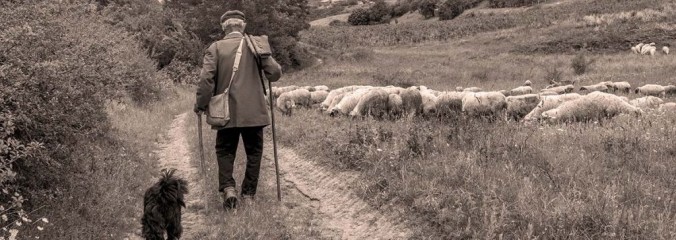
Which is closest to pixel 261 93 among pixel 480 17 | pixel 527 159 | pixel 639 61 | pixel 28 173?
pixel 28 173

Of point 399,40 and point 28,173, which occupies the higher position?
point 28,173

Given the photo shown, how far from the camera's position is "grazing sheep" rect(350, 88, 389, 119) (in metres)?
11.5

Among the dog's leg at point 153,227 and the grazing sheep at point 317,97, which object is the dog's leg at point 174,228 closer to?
the dog's leg at point 153,227

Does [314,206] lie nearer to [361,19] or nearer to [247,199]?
[247,199]

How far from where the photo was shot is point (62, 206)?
17.8ft

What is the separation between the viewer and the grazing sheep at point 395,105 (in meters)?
11.4

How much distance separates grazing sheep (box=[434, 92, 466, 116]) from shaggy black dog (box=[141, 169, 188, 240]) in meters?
7.00

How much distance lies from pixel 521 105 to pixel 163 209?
8425 mm

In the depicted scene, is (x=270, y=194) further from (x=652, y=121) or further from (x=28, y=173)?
(x=652, y=121)

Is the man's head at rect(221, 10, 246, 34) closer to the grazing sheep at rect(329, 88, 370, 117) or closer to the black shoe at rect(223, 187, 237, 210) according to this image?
the black shoe at rect(223, 187, 237, 210)

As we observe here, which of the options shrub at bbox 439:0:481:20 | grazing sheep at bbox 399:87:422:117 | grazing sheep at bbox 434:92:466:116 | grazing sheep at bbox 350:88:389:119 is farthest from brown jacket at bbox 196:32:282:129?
shrub at bbox 439:0:481:20

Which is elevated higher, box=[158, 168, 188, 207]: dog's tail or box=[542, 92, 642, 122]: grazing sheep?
box=[158, 168, 188, 207]: dog's tail

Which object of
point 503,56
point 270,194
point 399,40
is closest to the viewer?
point 270,194

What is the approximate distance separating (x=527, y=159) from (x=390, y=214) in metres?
1.94
